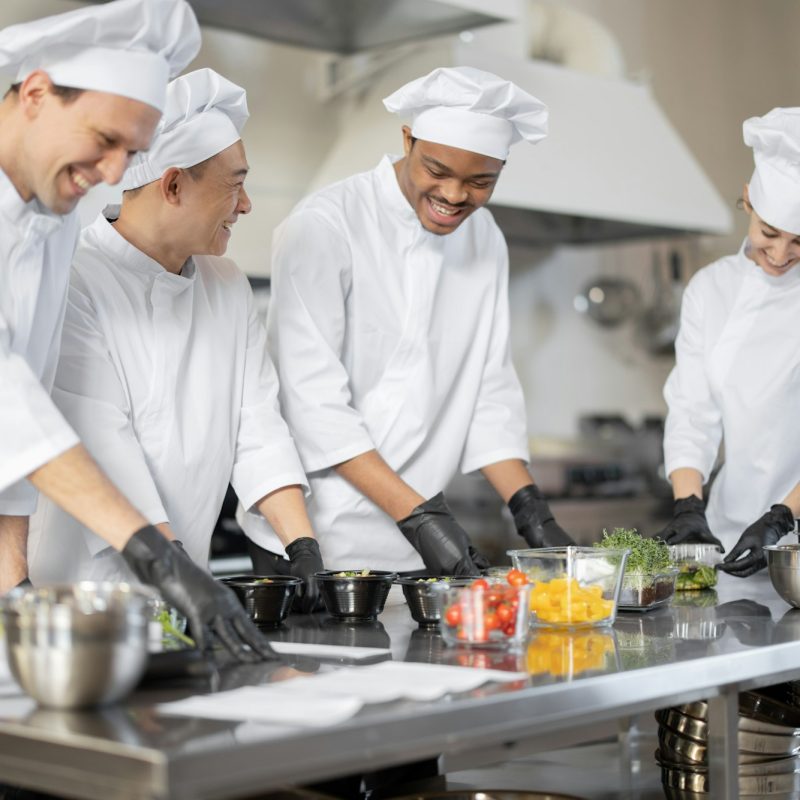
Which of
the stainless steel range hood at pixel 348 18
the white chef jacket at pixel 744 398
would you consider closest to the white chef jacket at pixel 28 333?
the white chef jacket at pixel 744 398

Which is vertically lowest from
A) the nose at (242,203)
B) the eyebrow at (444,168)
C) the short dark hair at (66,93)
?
the nose at (242,203)

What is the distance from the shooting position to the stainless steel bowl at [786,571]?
2.08 m

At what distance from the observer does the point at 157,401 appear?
2.10 m

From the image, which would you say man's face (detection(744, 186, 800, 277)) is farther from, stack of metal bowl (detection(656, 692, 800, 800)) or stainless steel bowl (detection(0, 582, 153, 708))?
stainless steel bowl (detection(0, 582, 153, 708))

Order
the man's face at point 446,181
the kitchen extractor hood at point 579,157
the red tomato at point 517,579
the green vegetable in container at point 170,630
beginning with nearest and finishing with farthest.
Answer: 1. the green vegetable in container at point 170,630
2. the red tomato at point 517,579
3. the man's face at point 446,181
4. the kitchen extractor hood at point 579,157

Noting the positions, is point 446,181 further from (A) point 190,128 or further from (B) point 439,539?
(B) point 439,539

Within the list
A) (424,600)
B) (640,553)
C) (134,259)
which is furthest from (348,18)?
(424,600)

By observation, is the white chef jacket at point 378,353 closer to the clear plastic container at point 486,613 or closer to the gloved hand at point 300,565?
the gloved hand at point 300,565

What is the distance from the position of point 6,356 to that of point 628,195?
3358 mm

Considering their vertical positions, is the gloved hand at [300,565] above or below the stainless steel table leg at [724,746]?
above

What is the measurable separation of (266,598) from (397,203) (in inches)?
40.4

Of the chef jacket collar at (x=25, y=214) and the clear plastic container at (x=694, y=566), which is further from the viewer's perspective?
the clear plastic container at (x=694, y=566)

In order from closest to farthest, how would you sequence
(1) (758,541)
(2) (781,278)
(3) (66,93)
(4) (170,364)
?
(3) (66,93), (4) (170,364), (1) (758,541), (2) (781,278)

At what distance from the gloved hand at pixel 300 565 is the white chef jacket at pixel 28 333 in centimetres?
46
